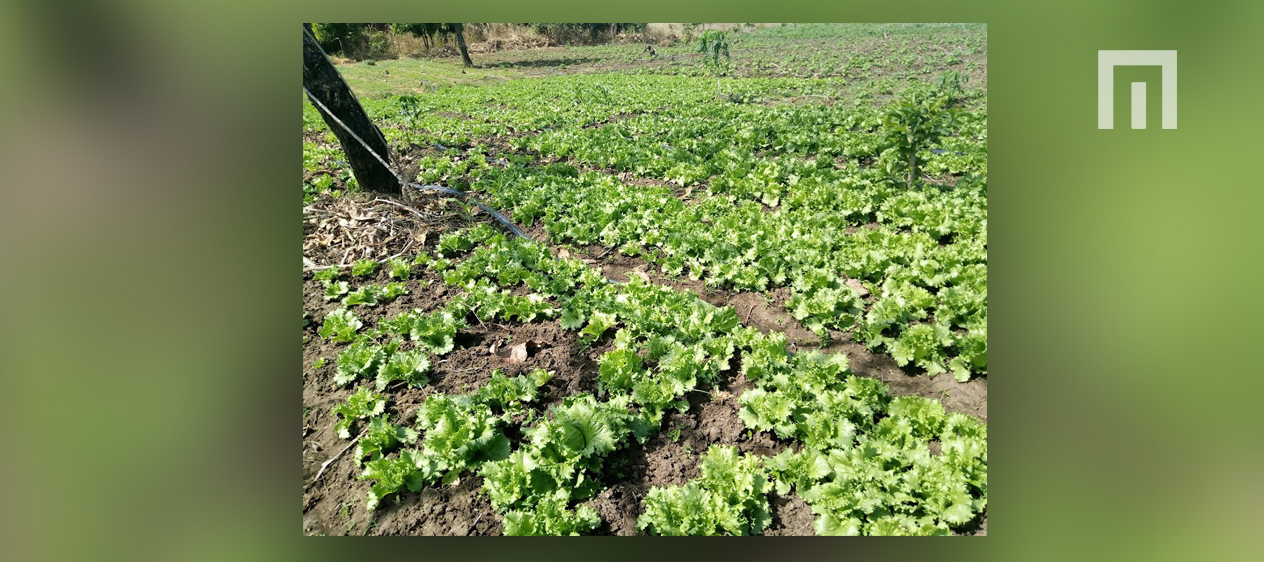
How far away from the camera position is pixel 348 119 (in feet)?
11.1

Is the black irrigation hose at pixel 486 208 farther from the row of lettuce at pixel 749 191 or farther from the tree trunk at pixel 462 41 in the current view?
the tree trunk at pixel 462 41

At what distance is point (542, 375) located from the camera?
2.88 meters

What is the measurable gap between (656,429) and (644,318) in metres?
0.81

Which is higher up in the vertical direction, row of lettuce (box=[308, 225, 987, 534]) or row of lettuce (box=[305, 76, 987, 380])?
row of lettuce (box=[305, 76, 987, 380])

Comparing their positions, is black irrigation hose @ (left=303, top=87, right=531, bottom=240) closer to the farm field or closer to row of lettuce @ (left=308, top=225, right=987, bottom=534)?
the farm field

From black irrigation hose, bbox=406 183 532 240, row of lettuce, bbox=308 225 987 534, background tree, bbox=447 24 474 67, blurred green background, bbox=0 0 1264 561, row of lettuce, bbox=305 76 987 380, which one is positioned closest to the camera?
row of lettuce, bbox=308 225 987 534

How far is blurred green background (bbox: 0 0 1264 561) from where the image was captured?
8.06 ft

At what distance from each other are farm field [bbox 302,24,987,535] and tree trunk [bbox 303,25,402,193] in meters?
0.10
